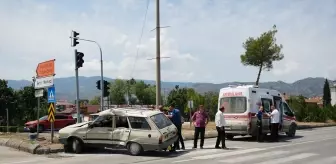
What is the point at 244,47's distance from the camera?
34.1 metres

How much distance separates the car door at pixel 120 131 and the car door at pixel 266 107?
7812 mm

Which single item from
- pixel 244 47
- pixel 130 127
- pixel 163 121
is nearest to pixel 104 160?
pixel 130 127

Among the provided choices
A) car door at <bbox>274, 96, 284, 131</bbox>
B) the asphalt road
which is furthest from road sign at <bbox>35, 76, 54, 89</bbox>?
car door at <bbox>274, 96, 284, 131</bbox>

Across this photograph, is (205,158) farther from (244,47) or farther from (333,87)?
(333,87)

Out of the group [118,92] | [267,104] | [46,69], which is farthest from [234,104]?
[118,92]

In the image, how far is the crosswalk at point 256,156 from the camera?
12578 millimetres

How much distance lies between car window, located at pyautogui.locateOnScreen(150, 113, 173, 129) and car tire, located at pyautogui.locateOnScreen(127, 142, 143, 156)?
37.3 inches

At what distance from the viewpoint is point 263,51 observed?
108 feet

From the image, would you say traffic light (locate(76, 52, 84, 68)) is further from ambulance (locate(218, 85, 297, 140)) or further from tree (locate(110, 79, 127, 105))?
tree (locate(110, 79, 127, 105))

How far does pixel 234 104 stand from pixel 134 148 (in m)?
7.04

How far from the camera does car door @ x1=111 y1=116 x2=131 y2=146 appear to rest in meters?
14.4

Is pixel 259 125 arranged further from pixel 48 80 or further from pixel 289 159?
pixel 48 80

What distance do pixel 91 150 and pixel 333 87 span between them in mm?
111631

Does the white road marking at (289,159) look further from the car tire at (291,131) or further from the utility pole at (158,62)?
the utility pole at (158,62)
